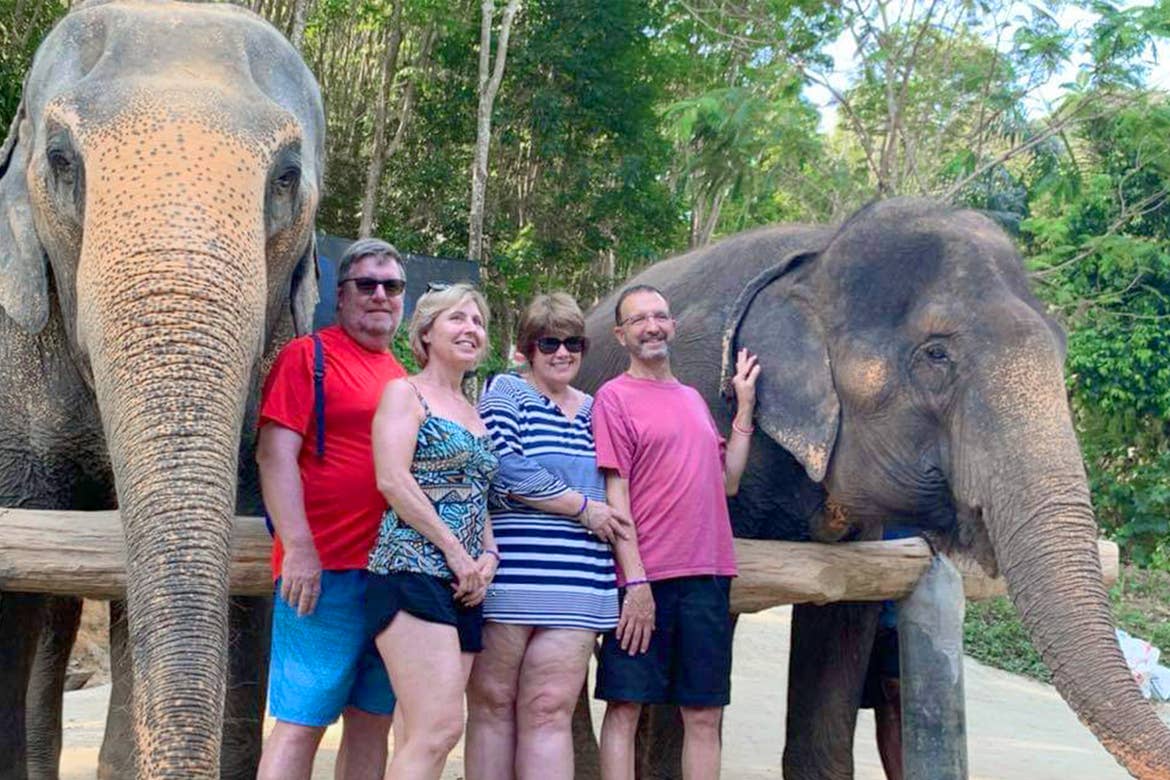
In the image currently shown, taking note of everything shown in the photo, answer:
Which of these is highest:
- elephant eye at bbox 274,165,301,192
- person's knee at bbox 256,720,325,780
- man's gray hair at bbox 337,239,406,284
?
elephant eye at bbox 274,165,301,192

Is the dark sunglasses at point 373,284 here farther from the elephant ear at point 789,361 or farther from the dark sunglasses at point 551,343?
the elephant ear at point 789,361

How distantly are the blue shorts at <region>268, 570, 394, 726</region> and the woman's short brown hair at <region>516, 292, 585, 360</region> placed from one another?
792 millimetres

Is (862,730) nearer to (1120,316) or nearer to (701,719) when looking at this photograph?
(701,719)

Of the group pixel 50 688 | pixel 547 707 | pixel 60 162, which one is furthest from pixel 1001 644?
pixel 60 162

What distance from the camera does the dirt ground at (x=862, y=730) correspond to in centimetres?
719

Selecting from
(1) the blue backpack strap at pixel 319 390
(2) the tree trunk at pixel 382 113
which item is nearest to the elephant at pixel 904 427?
(1) the blue backpack strap at pixel 319 390

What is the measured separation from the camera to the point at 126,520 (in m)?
3.03

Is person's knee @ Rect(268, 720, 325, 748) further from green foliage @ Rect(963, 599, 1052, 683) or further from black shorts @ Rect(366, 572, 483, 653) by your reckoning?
green foliage @ Rect(963, 599, 1052, 683)

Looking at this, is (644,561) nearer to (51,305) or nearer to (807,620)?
(807,620)

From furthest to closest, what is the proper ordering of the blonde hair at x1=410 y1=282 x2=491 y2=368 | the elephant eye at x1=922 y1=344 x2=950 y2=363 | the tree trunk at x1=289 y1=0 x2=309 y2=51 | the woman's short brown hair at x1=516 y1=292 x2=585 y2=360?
the tree trunk at x1=289 y1=0 x2=309 y2=51 → the elephant eye at x1=922 y1=344 x2=950 y2=363 → the woman's short brown hair at x1=516 y1=292 x2=585 y2=360 → the blonde hair at x1=410 y1=282 x2=491 y2=368

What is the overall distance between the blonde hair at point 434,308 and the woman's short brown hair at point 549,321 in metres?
0.20

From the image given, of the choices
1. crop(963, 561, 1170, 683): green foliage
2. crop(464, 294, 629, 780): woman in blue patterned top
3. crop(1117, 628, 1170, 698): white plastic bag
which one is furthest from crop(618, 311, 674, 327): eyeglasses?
crop(963, 561, 1170, 683): green foliage

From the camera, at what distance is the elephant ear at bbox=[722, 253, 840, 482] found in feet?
15.3

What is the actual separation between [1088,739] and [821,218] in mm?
13742
